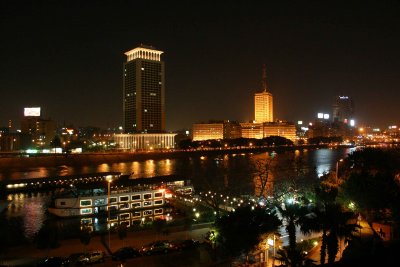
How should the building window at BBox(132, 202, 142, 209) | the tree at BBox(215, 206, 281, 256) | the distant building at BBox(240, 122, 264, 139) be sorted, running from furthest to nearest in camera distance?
the distant building at BBox(240, 122, 264, 139)
the building window at BBox(132, 202, 142, 209)
the tree at BBox(215, 206, 281, 256)

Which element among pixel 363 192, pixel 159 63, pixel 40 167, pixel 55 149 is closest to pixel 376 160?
pixel 363 192

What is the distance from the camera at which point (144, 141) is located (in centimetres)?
11619

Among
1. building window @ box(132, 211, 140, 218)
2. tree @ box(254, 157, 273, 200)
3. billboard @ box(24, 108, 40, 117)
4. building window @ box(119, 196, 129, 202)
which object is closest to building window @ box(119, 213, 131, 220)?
building window @ box(132, 211, 140, 218)

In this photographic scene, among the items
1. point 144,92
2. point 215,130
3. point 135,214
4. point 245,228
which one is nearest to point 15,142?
point 144,92

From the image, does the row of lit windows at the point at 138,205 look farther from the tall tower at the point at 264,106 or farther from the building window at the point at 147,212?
the tall tower at the point at 264,106

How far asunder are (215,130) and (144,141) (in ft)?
113

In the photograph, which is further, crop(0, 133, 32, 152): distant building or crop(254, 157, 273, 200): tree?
crop(0, 133, 32, 152): distant building

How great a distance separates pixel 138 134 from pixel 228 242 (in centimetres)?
10658

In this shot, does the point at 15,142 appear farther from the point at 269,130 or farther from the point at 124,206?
the point at 269,130

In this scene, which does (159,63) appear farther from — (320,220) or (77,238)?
(320,220)

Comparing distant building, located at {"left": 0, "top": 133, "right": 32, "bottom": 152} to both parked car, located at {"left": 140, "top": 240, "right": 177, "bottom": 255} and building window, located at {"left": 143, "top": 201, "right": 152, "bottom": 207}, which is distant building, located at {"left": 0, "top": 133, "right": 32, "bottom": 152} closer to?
building window, located at {"left": 143, "top": 201, "right": 152, "bottom": 207}

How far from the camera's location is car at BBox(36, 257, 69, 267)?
1441cm

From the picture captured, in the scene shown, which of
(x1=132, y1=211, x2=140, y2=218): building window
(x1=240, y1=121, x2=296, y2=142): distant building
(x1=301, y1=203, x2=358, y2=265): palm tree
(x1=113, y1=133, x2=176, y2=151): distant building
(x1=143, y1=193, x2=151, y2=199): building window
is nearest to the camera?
(x1=301, y1=203, x2=358, y2=265): palm tree

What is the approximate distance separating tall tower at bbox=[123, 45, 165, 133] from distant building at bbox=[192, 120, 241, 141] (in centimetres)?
2207
